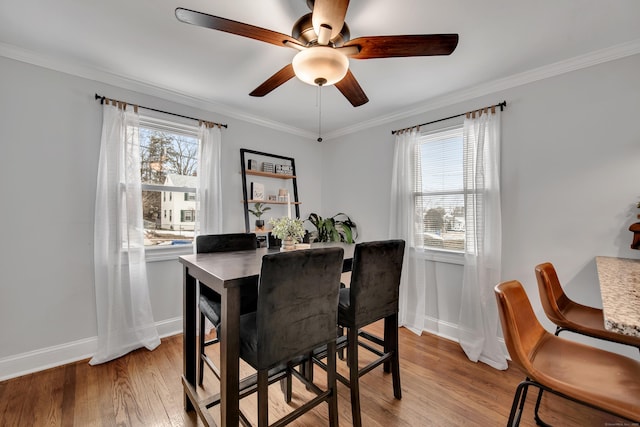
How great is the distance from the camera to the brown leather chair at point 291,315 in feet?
4.02

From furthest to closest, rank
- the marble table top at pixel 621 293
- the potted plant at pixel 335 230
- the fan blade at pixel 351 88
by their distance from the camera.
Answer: the potted plant at pixel 335 230 < the fan blade at pixel 351 88 < the marble table top at pixel 621 293

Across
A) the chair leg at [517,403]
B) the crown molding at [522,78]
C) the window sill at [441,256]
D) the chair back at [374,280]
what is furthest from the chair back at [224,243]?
the crown molding at [522,78]

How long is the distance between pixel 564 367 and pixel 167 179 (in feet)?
11.1

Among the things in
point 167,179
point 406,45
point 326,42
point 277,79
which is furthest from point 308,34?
point 167,179

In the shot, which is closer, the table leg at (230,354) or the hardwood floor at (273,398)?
the table leg at (230,354)

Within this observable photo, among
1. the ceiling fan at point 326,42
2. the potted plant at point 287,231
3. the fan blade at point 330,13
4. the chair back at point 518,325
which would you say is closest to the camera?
the chair back at point 518,325

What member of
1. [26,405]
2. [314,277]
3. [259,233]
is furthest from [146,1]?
[26,405]

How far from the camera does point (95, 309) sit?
2457 millimetres

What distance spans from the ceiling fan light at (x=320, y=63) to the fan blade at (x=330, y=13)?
0.30 feet

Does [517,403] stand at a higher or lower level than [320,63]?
lower

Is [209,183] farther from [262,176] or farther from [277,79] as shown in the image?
[277,79]

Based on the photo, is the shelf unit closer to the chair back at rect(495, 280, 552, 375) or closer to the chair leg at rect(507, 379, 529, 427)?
the chair back at rect(495, 280, 552, 375)

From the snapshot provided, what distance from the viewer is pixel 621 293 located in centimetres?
110

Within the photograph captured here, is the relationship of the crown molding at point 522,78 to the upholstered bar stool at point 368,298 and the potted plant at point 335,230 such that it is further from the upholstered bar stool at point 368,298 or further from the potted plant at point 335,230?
the upholstered bar stool at point 368,298
